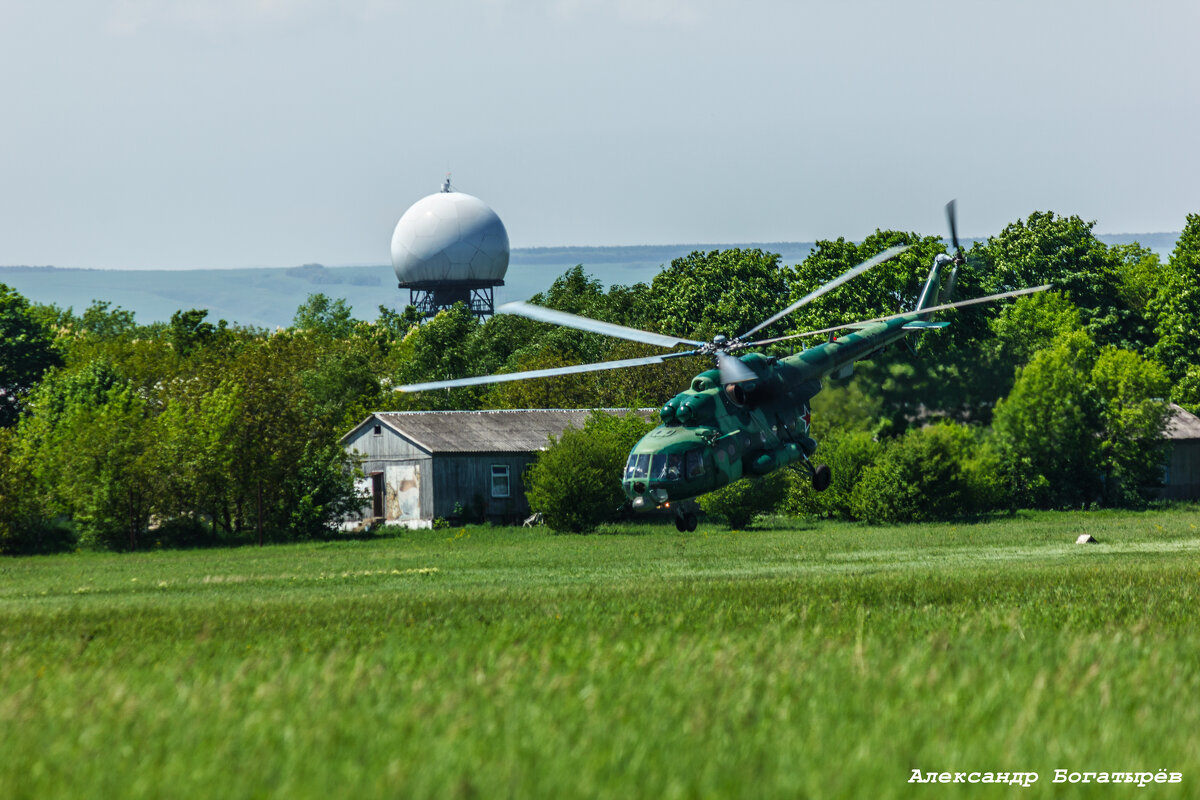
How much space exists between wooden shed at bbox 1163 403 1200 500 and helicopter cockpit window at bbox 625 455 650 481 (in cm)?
4868

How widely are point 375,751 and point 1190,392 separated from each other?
247 ft

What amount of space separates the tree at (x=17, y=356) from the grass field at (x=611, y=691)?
207ft

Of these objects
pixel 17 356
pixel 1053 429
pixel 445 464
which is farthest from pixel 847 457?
pixel 17 356

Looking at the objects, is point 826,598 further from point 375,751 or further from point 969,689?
point 375,751

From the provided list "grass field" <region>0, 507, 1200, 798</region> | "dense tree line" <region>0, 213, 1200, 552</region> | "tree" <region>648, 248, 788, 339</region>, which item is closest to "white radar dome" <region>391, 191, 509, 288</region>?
"tree" <region>648, 248, 788, 339</region>

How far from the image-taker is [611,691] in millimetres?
12758

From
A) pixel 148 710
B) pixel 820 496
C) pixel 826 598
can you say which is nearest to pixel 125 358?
pixel 820 496

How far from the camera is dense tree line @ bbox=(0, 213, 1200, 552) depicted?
183 ft

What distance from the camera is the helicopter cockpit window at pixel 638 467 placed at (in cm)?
3541

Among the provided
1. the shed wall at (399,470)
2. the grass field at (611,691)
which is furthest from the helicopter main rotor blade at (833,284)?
the shed wall at (399,470)

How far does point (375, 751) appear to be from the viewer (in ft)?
34.0

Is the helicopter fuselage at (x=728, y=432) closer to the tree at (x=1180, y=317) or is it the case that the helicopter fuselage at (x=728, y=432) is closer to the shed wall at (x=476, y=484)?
the shed wall at (x=476, y=484)

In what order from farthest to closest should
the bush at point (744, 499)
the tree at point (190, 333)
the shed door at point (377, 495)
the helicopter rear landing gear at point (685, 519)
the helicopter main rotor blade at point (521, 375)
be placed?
the tree at point (190, 333)
the shed door at point (377, 495)
the bush at point (744, 499)
the helicopter rear landing gear at point (685, 519)
the helicopter main rotor blade at point (521, 375)

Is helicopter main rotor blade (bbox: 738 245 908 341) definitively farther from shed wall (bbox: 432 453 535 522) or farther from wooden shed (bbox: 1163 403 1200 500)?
wooden shed (bbox: 1163 403 1200 500)
